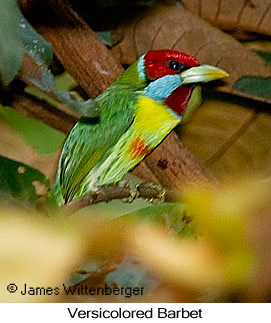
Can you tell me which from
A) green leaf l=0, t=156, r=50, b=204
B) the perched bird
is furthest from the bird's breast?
green leaf l=0, t=156, r=50, b=204

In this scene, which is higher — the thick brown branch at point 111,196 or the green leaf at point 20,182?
the green leaf at point 20,182

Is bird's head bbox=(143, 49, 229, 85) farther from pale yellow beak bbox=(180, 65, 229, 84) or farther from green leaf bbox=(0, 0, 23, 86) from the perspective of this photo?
green leaf bbox=(0, 0, 23, 86)

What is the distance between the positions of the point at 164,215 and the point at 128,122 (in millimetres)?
98

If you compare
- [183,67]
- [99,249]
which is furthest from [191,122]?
[99,249]

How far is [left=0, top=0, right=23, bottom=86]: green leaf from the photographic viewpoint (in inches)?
24.6

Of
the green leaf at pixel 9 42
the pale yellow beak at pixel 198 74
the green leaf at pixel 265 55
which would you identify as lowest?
the pale yellow beak at pixel 198 74

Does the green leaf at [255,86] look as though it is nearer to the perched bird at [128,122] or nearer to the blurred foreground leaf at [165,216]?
the perched bird at [128,122]

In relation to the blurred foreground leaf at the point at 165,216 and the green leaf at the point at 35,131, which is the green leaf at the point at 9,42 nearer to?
the green leaf at the point at 35,131

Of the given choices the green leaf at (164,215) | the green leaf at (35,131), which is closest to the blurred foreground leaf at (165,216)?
the green leaf at (164,215)

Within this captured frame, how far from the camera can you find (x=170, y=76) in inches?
26.3

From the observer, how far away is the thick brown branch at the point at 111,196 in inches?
26.2
